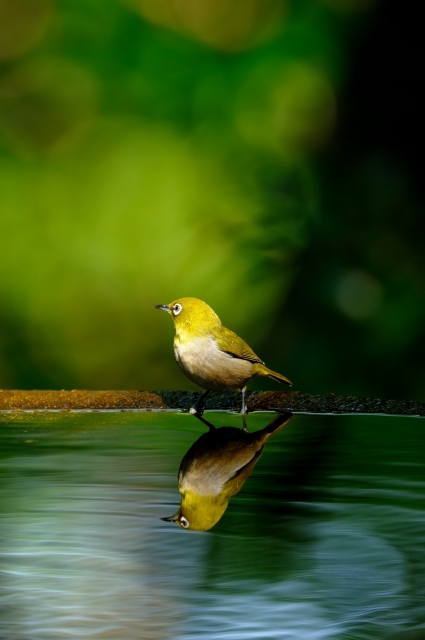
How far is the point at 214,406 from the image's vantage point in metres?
4.04

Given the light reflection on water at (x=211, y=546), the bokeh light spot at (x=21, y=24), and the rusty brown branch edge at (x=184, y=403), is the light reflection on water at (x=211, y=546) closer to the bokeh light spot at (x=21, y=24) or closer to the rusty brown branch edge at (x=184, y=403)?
the rusty brown branch edge at (x=184, y=403)

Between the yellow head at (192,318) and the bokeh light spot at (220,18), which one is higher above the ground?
the bokeh light spot at (220,18)

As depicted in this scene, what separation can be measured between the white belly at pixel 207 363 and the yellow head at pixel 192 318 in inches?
1.4

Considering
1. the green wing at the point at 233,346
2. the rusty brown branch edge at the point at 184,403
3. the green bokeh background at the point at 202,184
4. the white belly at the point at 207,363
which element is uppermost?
the green bokeh background at the point at 202,184

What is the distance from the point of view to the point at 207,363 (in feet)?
11.6

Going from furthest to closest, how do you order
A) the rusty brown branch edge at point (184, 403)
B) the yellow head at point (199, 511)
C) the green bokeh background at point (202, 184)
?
the green bokeh background at point (202, 184)
the rusty brown branch edge at point (184, 403)
the yellow head at point (199, 511)

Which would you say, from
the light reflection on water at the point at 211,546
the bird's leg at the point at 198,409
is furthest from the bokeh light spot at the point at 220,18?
the light reflection on water at the point at 211,546

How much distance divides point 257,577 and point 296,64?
402 cm

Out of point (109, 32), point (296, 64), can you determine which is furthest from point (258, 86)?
point (109, 32)

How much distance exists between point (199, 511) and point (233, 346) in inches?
61.3

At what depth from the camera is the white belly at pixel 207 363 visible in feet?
11.6

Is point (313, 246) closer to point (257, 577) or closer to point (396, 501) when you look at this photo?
point (396, 501)

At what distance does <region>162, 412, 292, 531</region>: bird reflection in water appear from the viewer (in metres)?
2.06

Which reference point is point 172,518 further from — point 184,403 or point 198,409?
point 184,403
